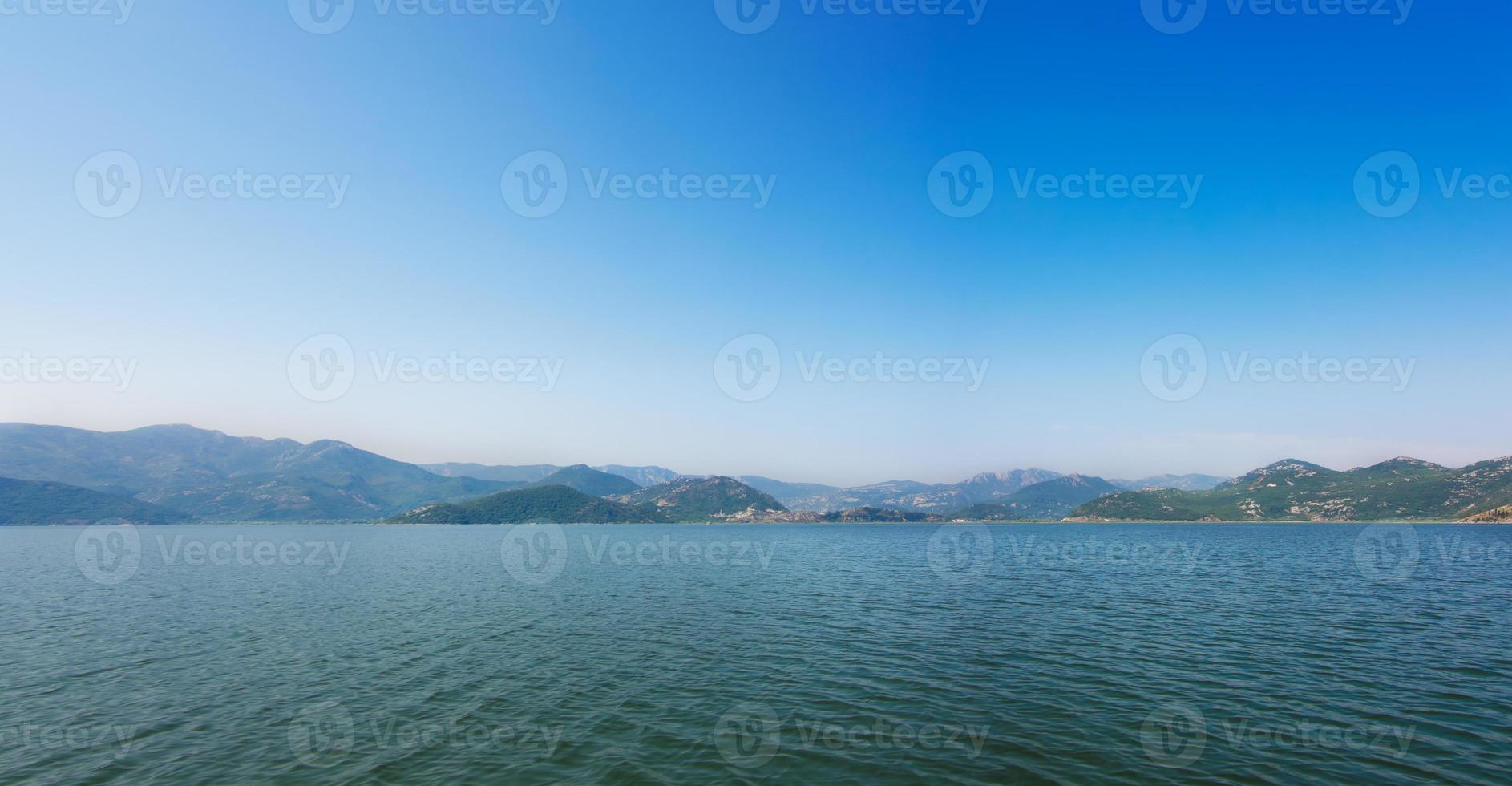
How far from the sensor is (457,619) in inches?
2359

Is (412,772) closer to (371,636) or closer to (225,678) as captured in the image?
(225,678)

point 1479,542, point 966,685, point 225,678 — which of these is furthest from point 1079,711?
point 1479,542

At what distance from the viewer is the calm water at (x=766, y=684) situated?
84.5ft

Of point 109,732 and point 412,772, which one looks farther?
point 109,732

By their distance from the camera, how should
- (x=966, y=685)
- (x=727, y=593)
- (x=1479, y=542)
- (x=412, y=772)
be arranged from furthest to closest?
1. (x=1479, y=542)
2. (x=727, y=593)
3. (x=966, y=685)
4. (x=412, y=772)

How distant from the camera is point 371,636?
2016 inches

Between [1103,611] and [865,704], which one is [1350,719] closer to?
[865,704]

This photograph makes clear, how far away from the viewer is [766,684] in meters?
37.3

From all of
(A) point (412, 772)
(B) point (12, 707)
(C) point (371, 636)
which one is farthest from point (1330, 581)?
(B) point (12, 707)

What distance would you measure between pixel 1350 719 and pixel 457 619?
70.5 m

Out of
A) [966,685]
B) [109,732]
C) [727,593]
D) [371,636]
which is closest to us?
[109,732]

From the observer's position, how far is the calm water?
84.5 feet

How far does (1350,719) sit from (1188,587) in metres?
57.3

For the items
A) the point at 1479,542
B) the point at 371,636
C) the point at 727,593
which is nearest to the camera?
the point at 371,636
